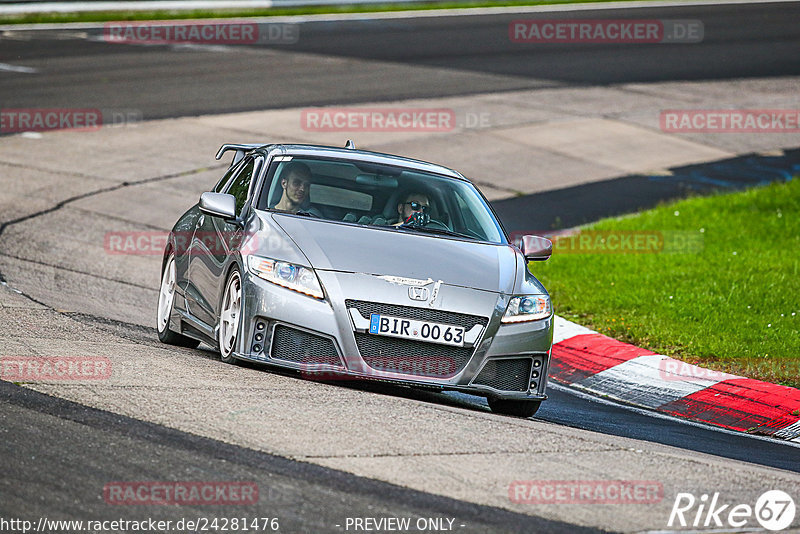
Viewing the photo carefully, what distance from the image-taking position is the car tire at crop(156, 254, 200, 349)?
9008 mm

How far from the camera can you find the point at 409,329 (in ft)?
23.4

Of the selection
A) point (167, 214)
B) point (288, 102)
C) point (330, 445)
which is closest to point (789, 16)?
point (288, 102)

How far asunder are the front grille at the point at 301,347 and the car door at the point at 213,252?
0.78 metres

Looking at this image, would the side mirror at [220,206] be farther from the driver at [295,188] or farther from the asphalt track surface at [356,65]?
the asphalt track surface at [356,65]

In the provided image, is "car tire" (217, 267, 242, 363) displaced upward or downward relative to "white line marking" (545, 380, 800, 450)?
upward

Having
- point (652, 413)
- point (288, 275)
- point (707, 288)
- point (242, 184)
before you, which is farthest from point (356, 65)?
point (288, 275)

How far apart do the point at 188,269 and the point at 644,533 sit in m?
4.57

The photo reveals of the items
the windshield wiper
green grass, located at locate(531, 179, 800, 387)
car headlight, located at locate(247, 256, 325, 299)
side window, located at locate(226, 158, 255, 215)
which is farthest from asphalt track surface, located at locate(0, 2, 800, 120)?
Answer: car headlight, located at locate(247, 256, 325, 299)

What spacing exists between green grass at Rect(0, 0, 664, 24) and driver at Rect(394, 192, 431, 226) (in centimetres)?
2353

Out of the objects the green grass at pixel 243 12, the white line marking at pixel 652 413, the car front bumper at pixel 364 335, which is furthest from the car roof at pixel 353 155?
the green grass at pixel 243 12

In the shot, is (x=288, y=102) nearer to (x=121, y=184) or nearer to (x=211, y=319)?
(x=121, y=184)

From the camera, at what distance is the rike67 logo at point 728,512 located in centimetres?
529

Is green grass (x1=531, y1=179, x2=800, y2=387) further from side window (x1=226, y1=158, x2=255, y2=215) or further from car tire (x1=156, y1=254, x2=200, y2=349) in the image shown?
car tire (x1=156, y1=254, x2=200, y2=349)

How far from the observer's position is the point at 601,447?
21.2ft
